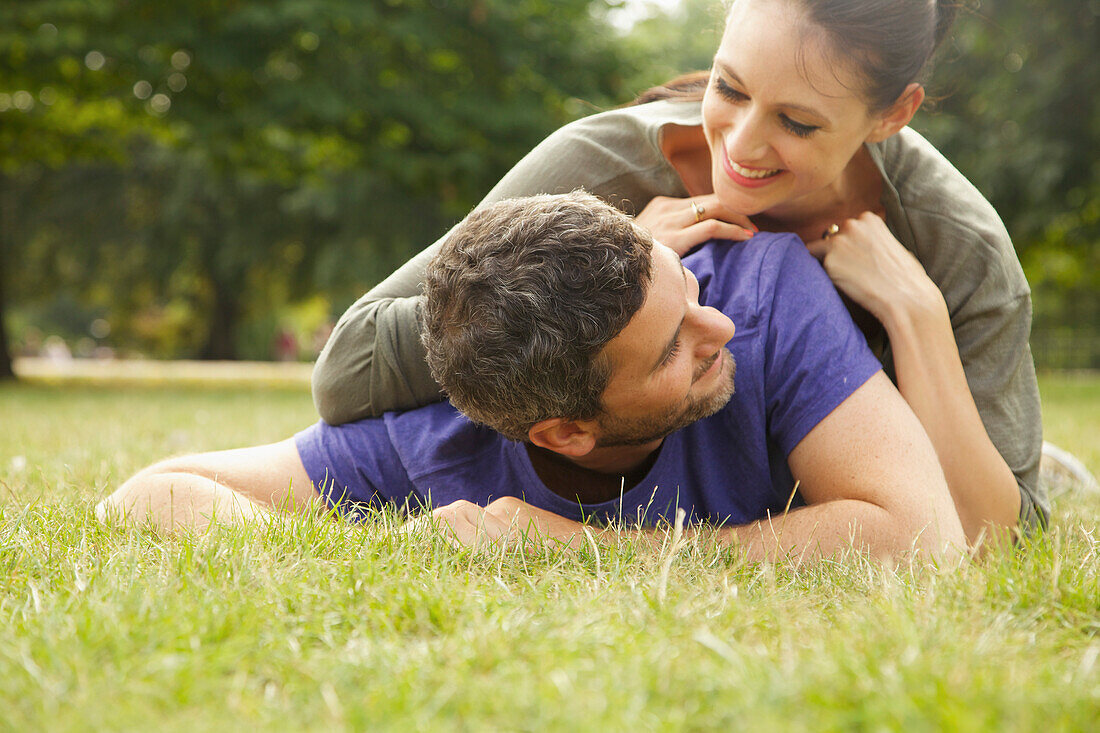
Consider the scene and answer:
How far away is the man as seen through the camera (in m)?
2.50

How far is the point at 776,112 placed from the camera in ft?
10.3

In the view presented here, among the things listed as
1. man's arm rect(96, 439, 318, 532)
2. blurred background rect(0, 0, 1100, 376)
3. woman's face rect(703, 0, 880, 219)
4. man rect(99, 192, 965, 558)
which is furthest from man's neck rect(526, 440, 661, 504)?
blurred background rect(0, 0, 1100, 376)

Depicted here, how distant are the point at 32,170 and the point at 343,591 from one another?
855 inches

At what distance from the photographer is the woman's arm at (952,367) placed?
2984 mm

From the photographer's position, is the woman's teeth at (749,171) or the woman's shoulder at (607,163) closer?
the woman's teeth at (749,171)

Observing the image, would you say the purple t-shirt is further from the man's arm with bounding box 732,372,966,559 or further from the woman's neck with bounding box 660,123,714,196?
the woman's neck with bounding box 660,123,714,196

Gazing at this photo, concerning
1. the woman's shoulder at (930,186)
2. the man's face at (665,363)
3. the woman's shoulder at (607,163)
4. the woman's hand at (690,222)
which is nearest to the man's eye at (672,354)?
the man's face at (665,363)

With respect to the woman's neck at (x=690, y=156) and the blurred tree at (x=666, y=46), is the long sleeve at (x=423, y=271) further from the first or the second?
the blurred tree at (x=666, y=46)

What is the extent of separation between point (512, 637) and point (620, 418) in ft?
3.30

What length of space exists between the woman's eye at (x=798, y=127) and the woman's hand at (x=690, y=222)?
0.33 m

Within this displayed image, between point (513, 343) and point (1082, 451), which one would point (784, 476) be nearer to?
point (513, 343)

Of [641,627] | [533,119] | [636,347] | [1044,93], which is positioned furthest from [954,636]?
[1044,93]

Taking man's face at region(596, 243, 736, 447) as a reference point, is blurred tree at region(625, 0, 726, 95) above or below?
above

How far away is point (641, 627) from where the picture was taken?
1.80 meters
